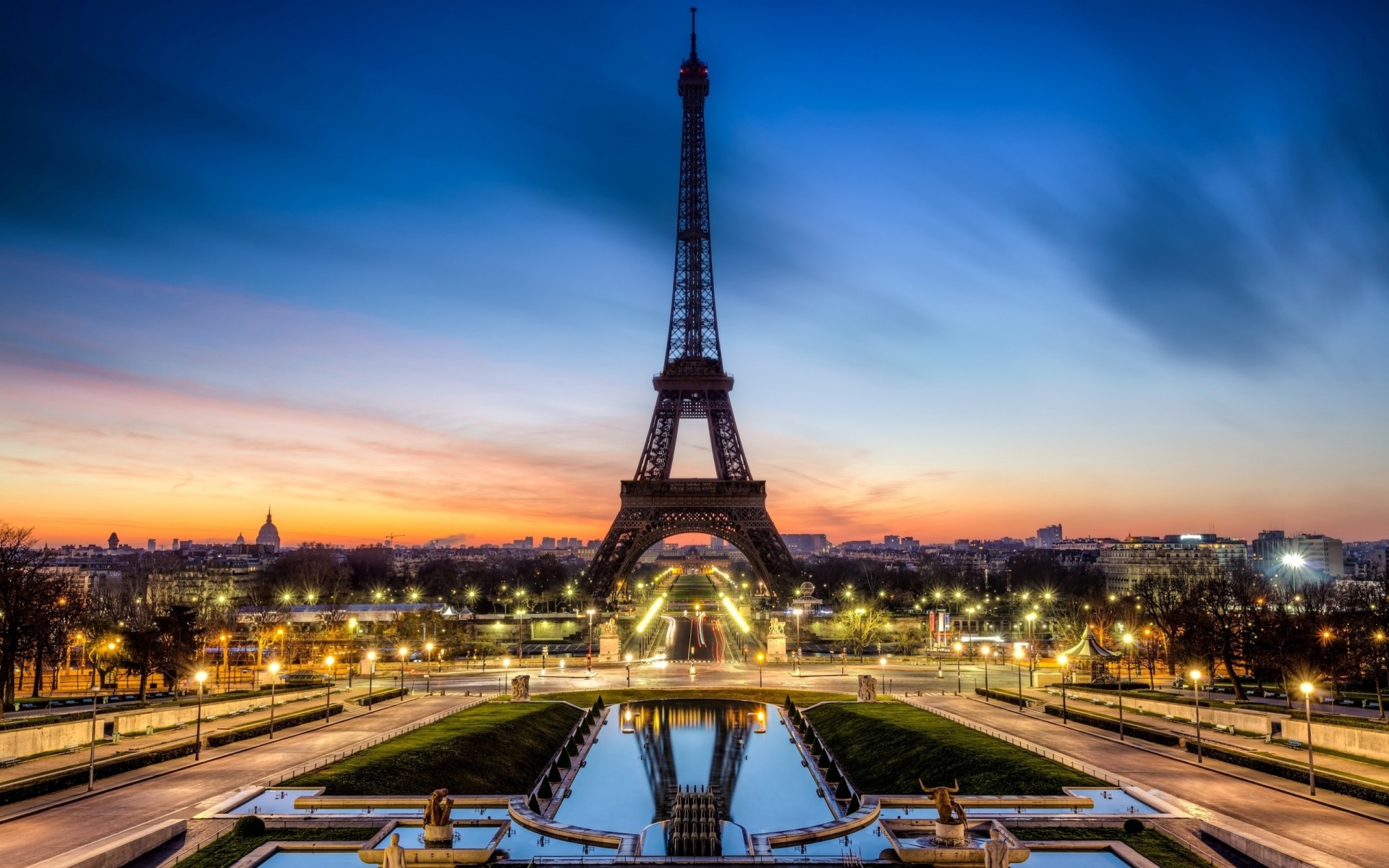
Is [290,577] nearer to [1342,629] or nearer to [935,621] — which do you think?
[935,621]

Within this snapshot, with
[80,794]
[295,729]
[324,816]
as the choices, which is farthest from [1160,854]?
[295,729]

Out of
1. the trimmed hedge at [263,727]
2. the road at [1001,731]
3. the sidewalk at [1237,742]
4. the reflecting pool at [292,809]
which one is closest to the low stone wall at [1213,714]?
the sidewalk at [1237,742]

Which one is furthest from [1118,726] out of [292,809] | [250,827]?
[250,827]

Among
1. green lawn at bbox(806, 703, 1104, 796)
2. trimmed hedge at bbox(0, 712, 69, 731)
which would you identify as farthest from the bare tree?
green lawn at bbox(806, 703, 1104, 796)

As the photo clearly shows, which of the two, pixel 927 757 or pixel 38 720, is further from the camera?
pixel 927 757

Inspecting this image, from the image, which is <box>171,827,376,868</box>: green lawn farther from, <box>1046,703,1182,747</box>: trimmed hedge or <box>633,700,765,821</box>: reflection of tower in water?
<box>1046,703,1182,747</box>: trimmed hedge

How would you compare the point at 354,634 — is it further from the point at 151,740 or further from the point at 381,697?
the point at 151,740
